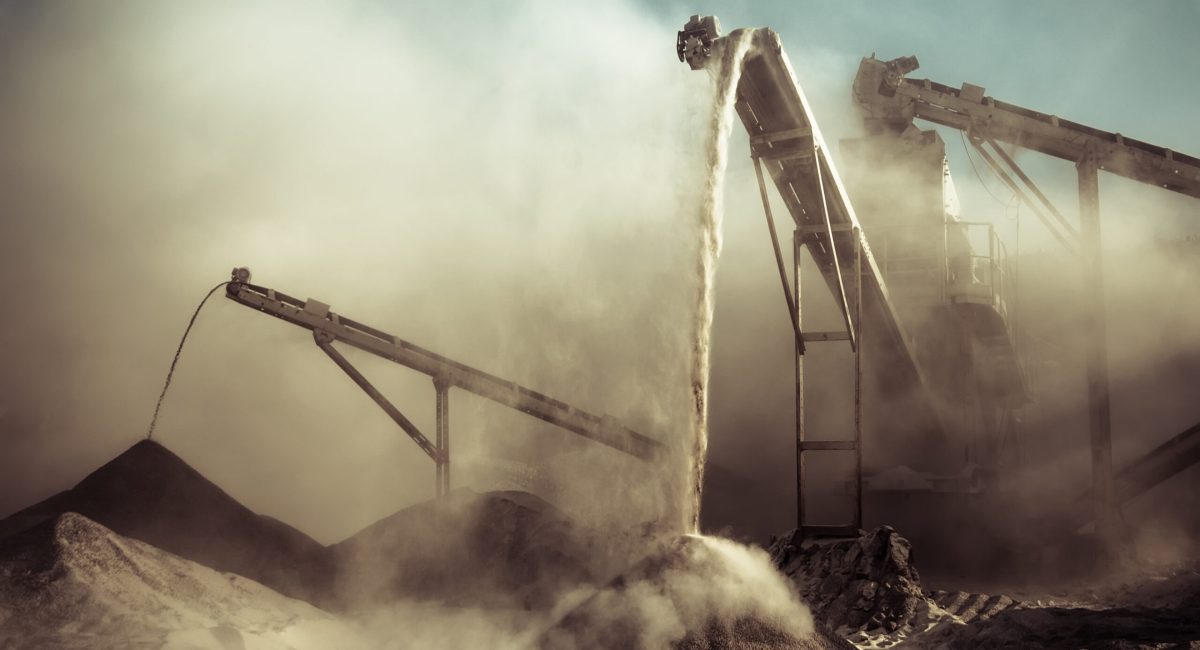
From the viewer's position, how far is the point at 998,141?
1695 cm

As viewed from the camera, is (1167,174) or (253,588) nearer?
(253,588)

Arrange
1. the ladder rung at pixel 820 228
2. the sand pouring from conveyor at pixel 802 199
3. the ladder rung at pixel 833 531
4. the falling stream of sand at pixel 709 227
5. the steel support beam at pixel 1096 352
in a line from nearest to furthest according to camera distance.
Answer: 1. the falling stream of sand at pixel 709 227
2. the sand pouring from conveyor at pixel 802 199
3. the ladder rung at pixel 833 531
4. the ladder rung at pixel 820 228
5. the steel support beam at pixel 1096 352

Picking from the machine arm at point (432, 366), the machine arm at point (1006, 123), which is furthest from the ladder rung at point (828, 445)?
the machine arm at point (1006, 123)

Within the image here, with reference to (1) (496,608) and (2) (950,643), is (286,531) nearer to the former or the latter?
(1) (496,608)

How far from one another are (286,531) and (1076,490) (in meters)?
12.7

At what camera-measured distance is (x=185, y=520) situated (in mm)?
13734

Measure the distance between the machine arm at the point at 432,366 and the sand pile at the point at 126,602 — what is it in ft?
15.0

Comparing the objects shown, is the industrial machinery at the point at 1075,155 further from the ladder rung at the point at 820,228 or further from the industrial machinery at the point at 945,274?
the ladder rung at the point at 820,228

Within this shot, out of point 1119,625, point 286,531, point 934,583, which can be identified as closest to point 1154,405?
point 934,583

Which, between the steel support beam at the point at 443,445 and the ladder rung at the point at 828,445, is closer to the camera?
the ladder rung at the point at 828,445

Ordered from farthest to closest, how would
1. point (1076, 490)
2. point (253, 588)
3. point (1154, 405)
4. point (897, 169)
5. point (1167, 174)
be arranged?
point (1154, 405) < point (897, 169) < point (1076, 490) < point (1167, 174) < point (253, 588)

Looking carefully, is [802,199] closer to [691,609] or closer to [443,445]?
[691,609]

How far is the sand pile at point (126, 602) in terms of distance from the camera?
356 inches

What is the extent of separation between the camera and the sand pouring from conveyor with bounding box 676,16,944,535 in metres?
9.85
